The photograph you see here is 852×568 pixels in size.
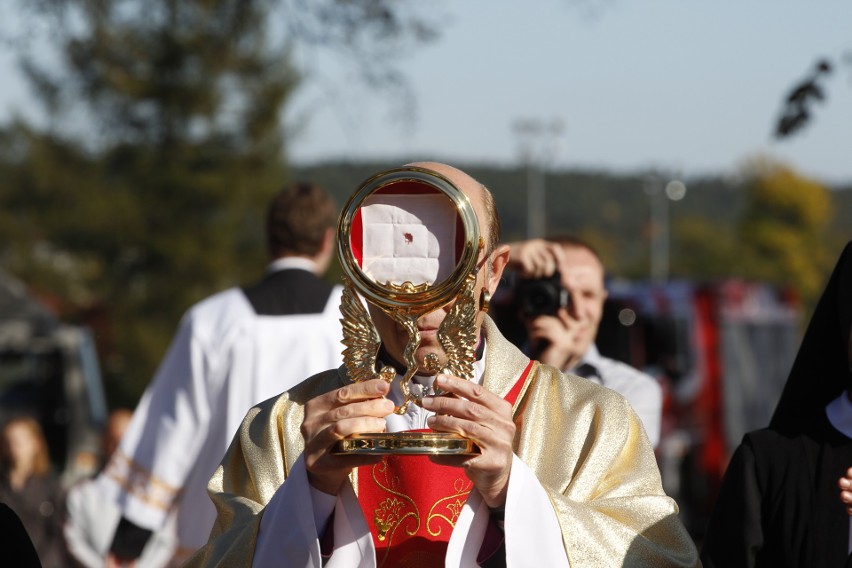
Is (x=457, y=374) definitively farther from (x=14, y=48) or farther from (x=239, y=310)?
(x=14, y=48)

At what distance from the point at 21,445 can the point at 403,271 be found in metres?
6.26

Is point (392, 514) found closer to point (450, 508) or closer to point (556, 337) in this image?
point (450, 508)

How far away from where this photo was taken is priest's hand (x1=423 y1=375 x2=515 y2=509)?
2887 millimetres

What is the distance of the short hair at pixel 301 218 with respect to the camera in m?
5.94

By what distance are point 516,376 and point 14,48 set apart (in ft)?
18.2

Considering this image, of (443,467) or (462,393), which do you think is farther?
(443,467)

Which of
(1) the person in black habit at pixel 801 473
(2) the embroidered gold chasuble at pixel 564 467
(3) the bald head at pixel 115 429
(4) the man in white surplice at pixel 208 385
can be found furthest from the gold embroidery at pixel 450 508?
(3) the bald head at pixel 115 429

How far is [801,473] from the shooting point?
392 cm

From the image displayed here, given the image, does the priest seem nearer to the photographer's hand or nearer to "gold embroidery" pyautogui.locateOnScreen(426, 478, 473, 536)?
"gold embroidery" pyautogui.locateOnScreen(426, 478, 473, 536)

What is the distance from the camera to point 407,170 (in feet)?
9.94

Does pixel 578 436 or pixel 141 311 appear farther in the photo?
pixel 141 311

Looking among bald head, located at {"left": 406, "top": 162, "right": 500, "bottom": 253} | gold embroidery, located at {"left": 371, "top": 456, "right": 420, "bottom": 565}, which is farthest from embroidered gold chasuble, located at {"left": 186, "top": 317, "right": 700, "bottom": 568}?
bald head, located at {"left": 406, "top": 162, "right": 500, "bottom": 253}

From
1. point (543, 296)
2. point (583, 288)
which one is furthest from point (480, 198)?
point (583, 288)

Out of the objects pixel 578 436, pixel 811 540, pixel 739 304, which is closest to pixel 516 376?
pixel 578 436
